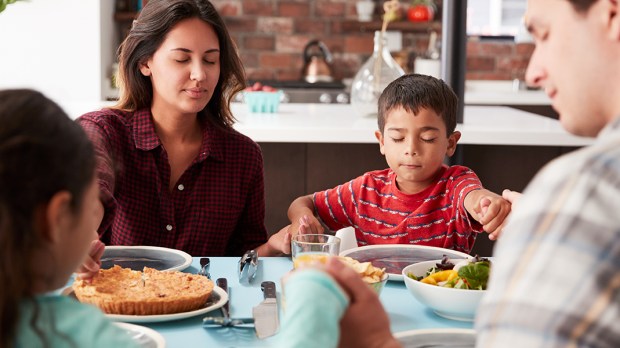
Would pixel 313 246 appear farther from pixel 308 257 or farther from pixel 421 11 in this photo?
pixel 421 11

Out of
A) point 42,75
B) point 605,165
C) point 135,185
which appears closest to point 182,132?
point 135,185

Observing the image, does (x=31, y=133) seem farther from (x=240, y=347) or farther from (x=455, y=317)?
(x=455, y=317)

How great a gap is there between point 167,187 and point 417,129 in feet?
2.24

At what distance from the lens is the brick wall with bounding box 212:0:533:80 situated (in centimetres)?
615

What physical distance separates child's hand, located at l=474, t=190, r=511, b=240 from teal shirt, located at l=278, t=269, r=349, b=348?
3.45 feet

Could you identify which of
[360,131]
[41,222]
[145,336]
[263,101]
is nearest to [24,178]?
[41,222]

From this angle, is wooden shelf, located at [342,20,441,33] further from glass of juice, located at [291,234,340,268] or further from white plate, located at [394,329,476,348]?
white plate, located at [394,329,476,348]

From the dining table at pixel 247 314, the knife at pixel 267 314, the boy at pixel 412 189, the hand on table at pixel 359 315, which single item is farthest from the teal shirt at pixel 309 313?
the boy at pixel 412 189

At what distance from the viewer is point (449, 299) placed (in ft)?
4.62

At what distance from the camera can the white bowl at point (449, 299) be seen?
1403 millimetres

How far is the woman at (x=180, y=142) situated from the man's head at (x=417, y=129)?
399 millimetres

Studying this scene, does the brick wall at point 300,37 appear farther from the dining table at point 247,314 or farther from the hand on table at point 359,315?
the hand on table at point 359,315

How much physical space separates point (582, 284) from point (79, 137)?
0.54m

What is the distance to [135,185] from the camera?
2.24 metres
